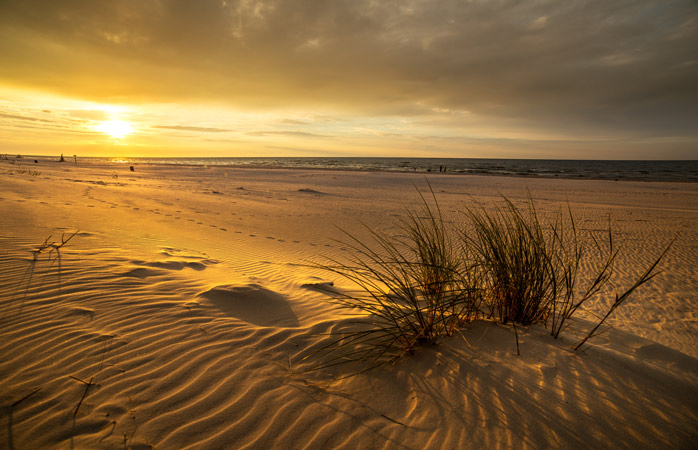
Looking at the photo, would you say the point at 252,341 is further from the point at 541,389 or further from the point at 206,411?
the point at 541,389

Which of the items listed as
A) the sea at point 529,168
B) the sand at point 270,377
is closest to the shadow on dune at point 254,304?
the sand at point 270,377

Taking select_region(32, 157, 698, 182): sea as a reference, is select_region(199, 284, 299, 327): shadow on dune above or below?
below

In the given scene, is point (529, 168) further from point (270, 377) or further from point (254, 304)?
point (270, 377)

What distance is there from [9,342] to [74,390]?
40.4 inches

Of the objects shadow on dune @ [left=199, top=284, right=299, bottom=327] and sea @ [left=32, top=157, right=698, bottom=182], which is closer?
shadow on dune @ [left=199, top=284, right=299, bottom=327]

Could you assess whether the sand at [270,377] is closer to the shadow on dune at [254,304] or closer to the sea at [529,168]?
the shadow on dune at [254,304]

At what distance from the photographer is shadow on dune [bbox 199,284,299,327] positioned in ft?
10.9

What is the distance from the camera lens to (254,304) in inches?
144

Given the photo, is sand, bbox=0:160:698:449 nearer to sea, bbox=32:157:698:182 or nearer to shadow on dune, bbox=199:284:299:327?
shadow on dune, bbox=199:284:299:327

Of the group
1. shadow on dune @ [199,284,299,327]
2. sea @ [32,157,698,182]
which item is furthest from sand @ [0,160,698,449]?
sea @ [32,157,698,182]

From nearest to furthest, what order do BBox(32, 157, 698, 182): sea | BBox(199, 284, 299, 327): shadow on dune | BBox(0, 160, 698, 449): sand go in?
1. BBox(0, 160, 698, 449): sand
2. BBox(199, 284, 299, 327): shadow on dune
3. BBox(32, 157, 698, 182): sea

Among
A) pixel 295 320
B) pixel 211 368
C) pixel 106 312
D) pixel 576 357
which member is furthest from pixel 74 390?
pixel 576 357

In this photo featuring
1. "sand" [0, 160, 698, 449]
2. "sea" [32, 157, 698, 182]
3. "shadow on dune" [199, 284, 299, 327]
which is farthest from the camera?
"sea" [32, 157, 698, 182]

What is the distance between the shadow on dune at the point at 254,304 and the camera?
3.31 m
